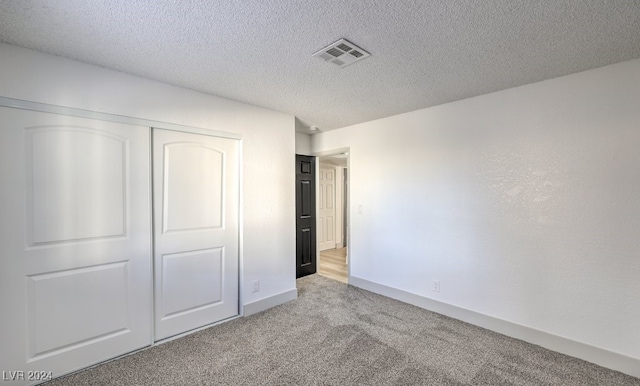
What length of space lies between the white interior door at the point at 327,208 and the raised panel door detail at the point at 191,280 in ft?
11.4

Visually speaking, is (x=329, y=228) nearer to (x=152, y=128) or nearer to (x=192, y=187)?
(x=192, y=187)

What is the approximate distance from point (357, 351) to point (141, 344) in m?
1.89

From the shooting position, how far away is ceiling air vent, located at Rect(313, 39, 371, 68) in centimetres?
188

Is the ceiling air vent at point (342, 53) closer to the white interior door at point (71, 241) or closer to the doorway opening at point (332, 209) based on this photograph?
the white interior door at point (71, 241)

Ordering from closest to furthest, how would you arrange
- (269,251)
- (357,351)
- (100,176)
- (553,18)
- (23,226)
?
(553,18) < (23,226) < (100,176) < (357,351) < (269,251)

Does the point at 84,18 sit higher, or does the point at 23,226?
the point at 84,18

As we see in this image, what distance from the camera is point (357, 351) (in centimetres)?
236

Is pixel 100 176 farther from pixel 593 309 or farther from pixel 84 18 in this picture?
pixel 593 309

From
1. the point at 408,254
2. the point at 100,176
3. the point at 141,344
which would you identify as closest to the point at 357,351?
the point at 408,254

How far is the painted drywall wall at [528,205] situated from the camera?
2.13 metres

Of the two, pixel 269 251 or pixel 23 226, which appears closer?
pixel 23 226

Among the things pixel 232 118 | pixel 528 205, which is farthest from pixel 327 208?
pixel 528 205

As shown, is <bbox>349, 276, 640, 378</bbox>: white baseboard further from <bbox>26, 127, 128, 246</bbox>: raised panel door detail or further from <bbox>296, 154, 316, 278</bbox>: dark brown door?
<bbox>26, 127, 128, 246</bbox>: raised panel door detail

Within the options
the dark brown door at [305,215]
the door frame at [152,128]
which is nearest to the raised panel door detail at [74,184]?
the door frame at [152,128]
